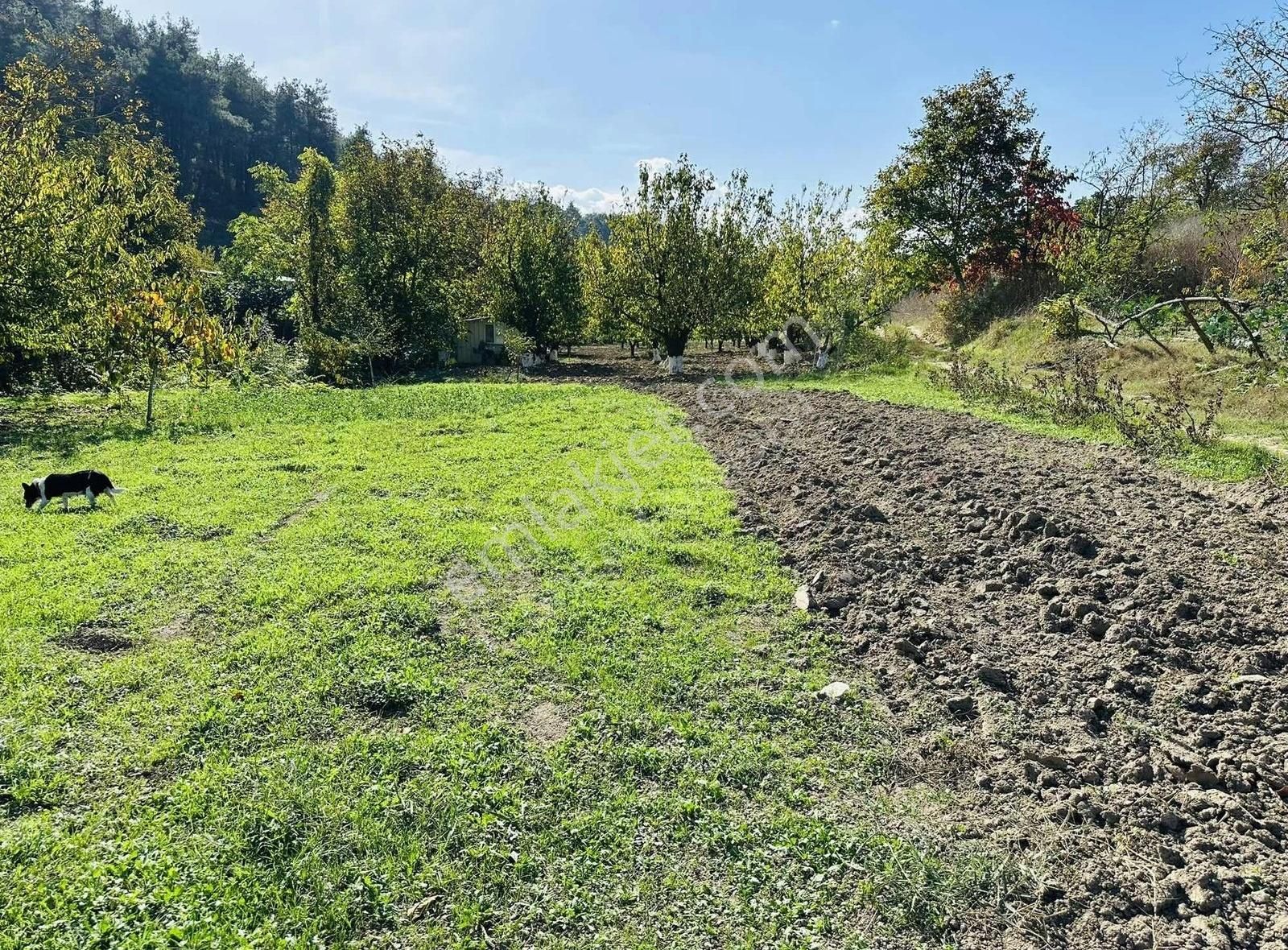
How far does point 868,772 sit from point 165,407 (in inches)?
561

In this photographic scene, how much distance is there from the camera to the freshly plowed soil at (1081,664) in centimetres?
255

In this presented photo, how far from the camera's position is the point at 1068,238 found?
1869cm

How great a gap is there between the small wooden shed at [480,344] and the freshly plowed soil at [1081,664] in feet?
61.5

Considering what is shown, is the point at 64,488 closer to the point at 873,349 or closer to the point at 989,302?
the point at 873,349

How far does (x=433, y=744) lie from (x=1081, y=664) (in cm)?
351

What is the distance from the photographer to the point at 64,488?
6.73m

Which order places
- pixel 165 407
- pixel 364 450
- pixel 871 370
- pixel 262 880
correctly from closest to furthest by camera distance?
pixel 262 880
pixel 364 450
pixel 165 407
pixel 871 370

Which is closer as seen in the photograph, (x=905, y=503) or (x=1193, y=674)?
(x=1193, y=674)

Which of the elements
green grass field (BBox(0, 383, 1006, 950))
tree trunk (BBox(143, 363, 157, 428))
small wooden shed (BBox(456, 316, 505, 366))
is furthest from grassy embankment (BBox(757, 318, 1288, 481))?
tree trunk (BBox(143, 363, 157, 428))

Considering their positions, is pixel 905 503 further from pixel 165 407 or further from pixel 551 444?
pixel 165 407

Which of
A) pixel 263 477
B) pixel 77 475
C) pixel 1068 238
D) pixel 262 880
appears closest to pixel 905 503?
pixel 262 880

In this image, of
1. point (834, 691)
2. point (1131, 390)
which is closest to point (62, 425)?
point (834, 691)

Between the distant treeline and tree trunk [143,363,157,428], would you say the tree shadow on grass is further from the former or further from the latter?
the distant treeline

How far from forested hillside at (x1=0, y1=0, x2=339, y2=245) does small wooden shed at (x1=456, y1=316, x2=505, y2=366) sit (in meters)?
48.3
